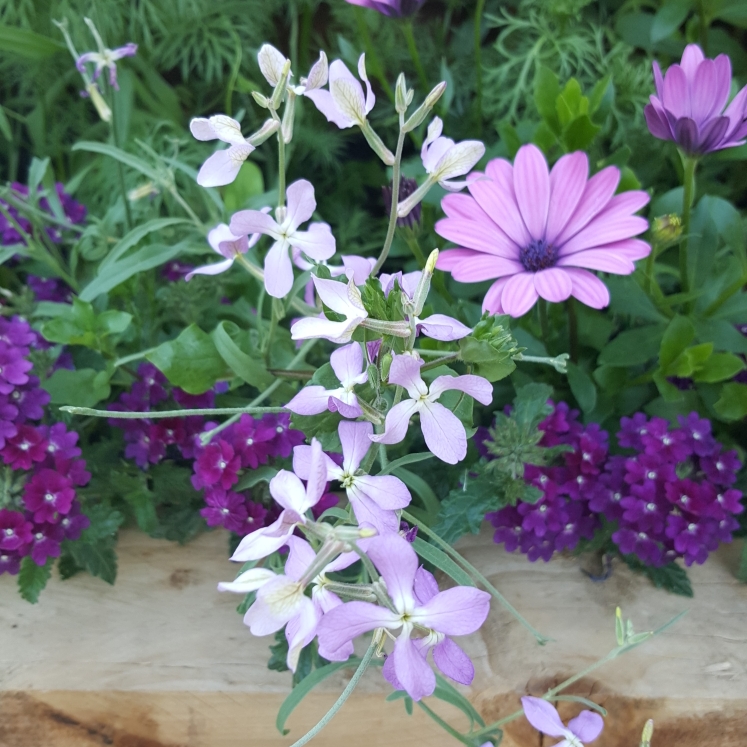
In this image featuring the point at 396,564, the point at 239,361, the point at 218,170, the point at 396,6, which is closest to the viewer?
the point at 396,564

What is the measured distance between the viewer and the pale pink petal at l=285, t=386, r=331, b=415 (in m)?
0.38

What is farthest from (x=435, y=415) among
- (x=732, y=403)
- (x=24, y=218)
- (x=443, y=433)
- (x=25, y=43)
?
(x=25, y=43)

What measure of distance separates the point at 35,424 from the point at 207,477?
0.23 metres

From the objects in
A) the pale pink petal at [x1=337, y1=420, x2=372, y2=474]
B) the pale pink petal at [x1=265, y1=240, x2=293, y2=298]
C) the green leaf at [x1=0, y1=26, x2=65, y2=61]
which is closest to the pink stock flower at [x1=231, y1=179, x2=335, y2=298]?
the pale pink petal at [x1=265, y1=240, x2=293, y2=298]

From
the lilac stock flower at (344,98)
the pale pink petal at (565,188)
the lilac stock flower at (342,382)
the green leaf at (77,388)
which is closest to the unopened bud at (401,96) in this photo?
the lilac stock flower at (344,98)

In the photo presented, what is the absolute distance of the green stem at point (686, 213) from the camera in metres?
0.57

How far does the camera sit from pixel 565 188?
597 mm

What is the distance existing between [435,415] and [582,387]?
0.93ft

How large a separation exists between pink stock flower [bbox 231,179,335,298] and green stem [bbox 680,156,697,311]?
329mm

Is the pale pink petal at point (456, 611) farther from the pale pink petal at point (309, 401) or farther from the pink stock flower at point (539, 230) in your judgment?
the pink stock flower at point (539, 230)

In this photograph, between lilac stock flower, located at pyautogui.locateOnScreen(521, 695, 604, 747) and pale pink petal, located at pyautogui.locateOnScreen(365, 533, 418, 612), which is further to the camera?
lilac stock flower, located at pyautogui.locateOnScreen(521, 695, 604, 747)

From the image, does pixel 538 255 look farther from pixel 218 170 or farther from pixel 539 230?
pixel 218 170

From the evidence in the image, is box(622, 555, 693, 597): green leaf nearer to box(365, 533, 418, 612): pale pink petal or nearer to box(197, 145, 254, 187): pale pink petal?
box(365, 533, 418, 612): pale pink petal

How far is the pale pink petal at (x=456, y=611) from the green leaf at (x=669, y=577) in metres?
0.33
